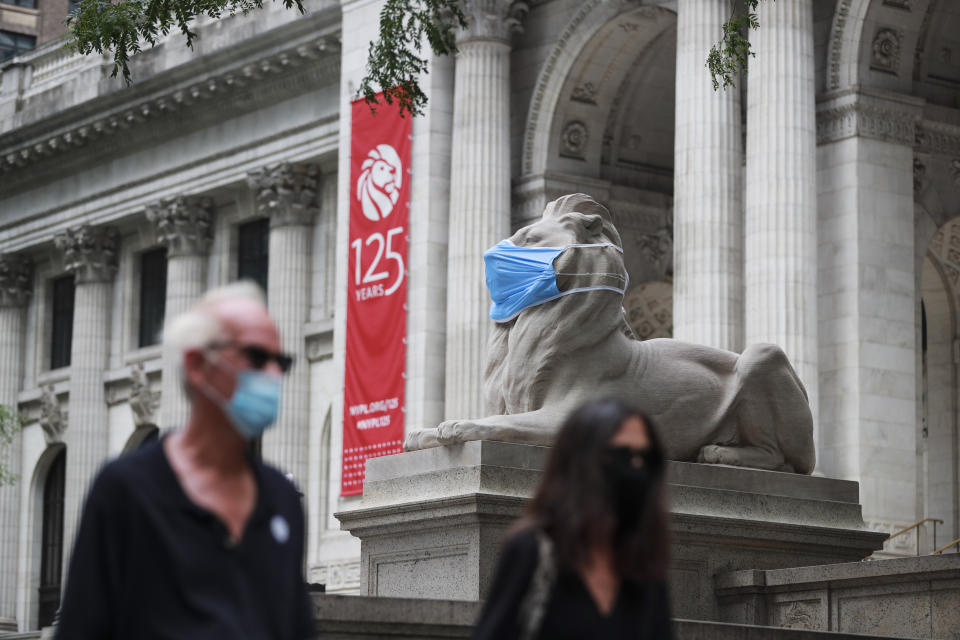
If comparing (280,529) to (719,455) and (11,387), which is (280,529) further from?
(11,387)

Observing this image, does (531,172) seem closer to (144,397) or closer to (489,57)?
(489,57)

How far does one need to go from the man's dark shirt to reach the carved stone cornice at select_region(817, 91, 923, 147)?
24.5 m

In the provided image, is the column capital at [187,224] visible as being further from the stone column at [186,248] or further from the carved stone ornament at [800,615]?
the carved stone ornament at [800,615]

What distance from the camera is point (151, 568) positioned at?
4.25m

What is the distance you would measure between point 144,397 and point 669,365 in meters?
34.7

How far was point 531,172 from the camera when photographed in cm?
Answer: 3372

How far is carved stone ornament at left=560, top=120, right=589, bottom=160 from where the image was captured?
34094mm

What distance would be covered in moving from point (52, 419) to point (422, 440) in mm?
38337

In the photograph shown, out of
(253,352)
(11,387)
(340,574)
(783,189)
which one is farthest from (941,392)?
(253,352)

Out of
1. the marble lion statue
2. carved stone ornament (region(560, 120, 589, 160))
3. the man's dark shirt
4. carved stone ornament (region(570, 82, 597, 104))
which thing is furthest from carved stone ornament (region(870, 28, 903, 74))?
the man's dark shirt

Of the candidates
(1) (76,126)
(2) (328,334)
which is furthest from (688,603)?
(1) (76,126)

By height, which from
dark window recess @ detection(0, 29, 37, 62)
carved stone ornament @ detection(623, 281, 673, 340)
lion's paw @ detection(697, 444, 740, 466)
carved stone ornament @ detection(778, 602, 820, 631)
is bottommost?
carved stone ornament @ detection(778, 602, 820, 631)

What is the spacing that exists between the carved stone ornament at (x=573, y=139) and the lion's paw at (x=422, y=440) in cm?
2145

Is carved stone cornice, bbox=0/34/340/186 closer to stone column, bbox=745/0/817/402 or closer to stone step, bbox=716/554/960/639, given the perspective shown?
stone column, bbox=745/0/817/402
